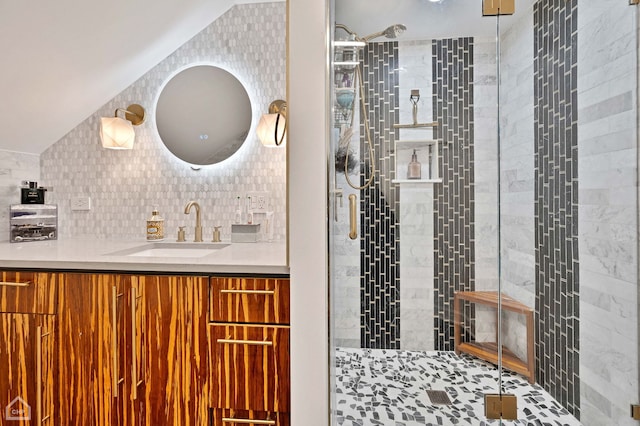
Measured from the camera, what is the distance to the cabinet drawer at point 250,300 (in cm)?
142

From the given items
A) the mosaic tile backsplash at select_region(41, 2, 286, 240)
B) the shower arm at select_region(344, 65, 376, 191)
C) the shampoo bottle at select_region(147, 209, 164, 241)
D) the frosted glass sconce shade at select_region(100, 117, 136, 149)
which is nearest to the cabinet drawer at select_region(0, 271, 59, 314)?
the shampoo bottle at select_region(147, 209, 164, 241)

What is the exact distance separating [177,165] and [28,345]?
110 cm

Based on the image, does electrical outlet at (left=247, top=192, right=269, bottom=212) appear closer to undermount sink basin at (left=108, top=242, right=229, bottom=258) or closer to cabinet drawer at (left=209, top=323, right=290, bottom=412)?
undermount sink basin at (left=108, top=242, right=229, bottom=258)

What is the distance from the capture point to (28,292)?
1.49m

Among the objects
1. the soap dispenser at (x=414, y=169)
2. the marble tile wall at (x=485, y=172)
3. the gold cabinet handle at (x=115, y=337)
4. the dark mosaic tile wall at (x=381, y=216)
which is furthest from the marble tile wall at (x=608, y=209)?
the gold cabinet handle at (x=115, y=337)

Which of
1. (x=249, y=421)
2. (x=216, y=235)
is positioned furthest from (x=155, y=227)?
(x=249, y=421)

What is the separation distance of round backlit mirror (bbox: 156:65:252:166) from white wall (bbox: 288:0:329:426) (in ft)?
2.81

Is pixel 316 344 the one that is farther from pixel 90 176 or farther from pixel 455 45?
pixel 90 176

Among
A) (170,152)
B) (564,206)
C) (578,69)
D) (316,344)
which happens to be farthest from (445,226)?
(170,152)

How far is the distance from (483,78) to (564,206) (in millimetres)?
641

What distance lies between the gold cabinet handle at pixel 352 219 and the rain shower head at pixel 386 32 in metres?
0.66

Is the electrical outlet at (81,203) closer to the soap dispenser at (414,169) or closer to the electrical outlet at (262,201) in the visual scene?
the electrical outlet at (262,201)

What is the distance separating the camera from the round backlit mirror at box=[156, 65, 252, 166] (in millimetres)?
2143

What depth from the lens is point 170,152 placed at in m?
2.18
